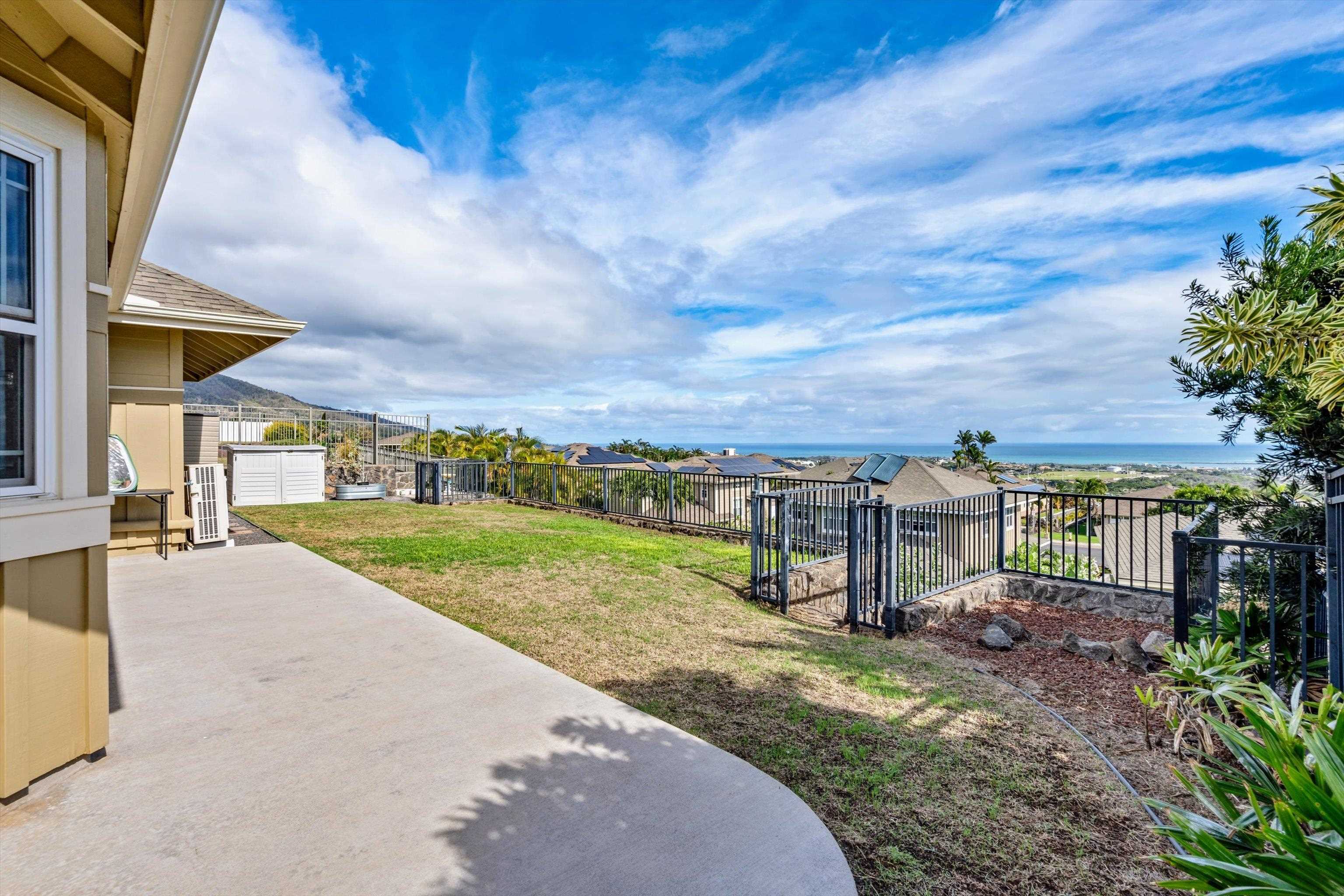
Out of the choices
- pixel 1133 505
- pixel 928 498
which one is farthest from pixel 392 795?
pixel 928 498

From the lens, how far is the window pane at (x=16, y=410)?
2271 mm

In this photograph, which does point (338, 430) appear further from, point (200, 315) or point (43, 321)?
point (43, 321)

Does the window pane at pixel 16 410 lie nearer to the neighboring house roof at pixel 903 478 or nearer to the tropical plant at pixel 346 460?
the neighboring house roof at pixel 903 478

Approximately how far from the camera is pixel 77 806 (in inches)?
89.1

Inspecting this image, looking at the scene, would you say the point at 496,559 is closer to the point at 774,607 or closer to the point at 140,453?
the point at 774,607

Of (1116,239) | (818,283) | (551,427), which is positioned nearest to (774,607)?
(1116,239)

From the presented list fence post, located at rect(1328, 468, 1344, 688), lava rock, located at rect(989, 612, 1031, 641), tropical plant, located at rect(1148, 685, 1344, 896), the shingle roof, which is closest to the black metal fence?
lava rock, located at rect(989, 612, 1031, 641)

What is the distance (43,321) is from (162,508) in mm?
5914

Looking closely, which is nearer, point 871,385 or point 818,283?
point 818,283

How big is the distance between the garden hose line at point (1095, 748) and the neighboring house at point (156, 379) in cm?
870

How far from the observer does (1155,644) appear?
4422mm

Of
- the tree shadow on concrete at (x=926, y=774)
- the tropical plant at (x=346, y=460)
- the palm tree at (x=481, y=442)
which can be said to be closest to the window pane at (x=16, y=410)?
the tree shadow on concrete at (x=926, y=774)

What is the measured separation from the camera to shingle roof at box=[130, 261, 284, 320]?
6945mm

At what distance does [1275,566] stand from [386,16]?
420 inches
